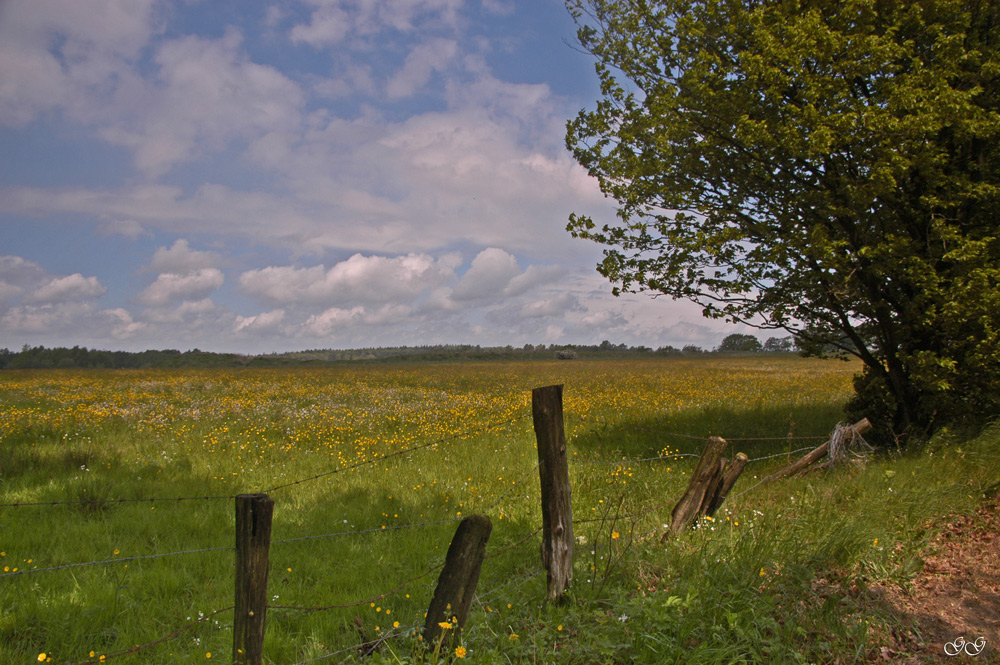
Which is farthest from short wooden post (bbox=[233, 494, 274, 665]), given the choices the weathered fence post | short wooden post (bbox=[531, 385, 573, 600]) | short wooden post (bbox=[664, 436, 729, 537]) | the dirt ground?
the weathered fence post

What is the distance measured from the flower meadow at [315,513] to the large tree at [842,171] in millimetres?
2803

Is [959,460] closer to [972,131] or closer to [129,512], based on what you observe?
[972,131]

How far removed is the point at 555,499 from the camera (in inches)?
181

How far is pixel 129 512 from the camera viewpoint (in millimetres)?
7969

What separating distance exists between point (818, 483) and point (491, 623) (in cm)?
532

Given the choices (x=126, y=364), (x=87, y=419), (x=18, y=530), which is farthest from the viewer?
(x=126, y=364)

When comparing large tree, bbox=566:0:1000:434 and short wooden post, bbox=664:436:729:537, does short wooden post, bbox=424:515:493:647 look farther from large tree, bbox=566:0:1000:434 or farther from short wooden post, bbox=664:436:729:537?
large tree, bbox=566:0:1000:434

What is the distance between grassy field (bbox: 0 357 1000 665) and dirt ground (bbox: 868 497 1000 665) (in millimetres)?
224

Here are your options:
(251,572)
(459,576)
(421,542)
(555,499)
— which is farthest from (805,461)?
(251,572)

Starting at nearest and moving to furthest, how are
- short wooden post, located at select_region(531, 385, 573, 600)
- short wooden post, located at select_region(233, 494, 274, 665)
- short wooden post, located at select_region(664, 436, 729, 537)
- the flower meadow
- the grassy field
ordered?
short wooden post, located at select_region(233, 494, 274, 665) < the grassy field < short wooden post, located at select_region(531, 385, 573, 600) < the flower meadow < short wooden post, located at select_region(664, 436, 729, 537)

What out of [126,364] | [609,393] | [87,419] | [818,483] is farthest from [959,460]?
[126,364]

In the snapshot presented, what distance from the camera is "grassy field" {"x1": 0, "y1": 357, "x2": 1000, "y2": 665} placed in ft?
14.1

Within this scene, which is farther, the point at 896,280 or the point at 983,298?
the point at 896,280

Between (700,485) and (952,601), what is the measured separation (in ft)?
7.83
